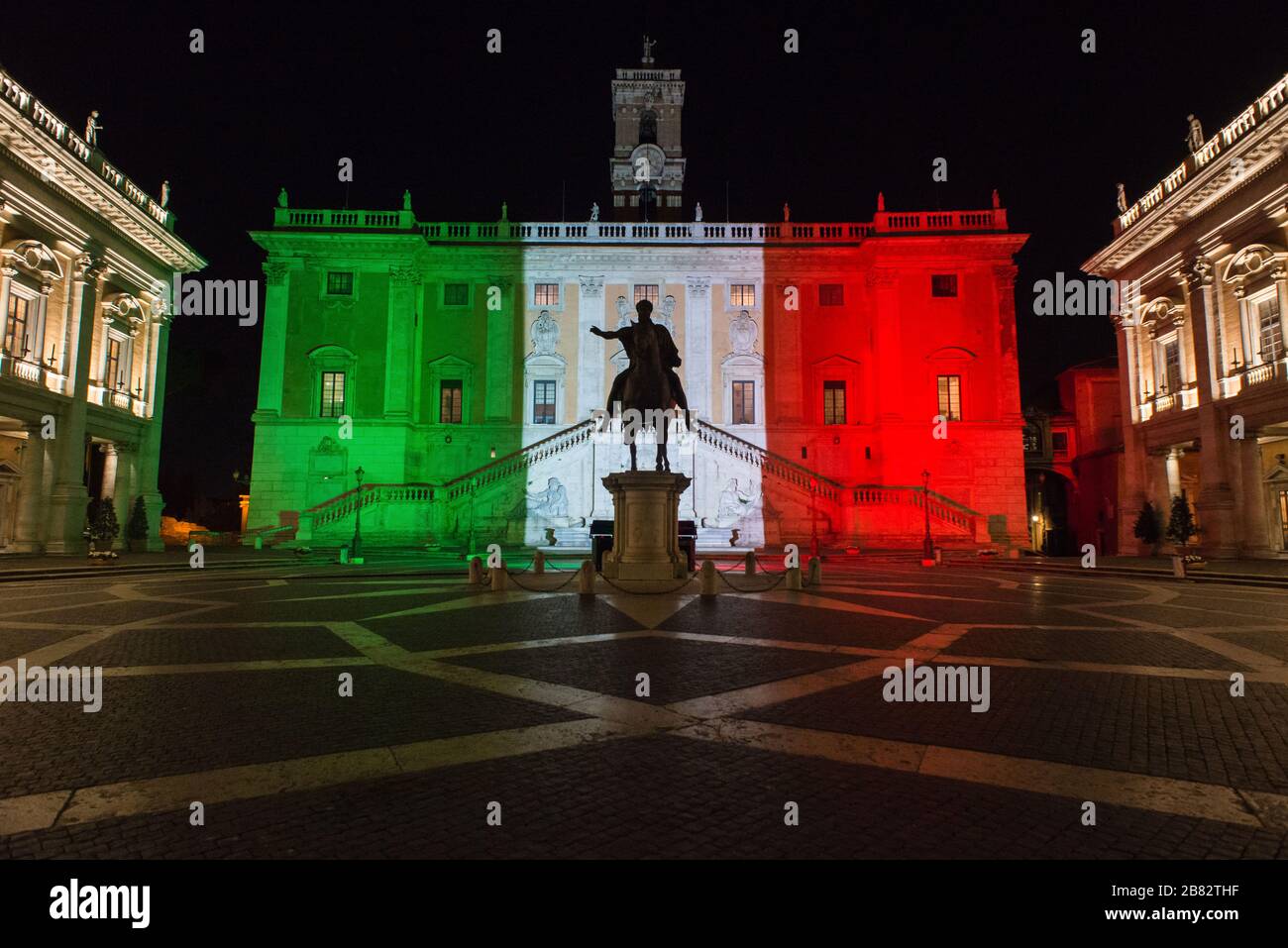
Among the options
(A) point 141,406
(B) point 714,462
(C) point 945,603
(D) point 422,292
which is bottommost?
(C) point 945,603

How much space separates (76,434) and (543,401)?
2013 cm

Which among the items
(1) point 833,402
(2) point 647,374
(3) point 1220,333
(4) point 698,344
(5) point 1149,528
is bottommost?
(5) point 1149,528

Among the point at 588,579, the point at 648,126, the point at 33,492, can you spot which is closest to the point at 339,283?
the point at 33,492

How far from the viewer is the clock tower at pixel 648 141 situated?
47094 mm

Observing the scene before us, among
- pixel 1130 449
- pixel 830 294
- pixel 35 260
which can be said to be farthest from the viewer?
pixel 830 294

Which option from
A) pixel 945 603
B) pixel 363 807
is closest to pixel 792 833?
pixel 363 807

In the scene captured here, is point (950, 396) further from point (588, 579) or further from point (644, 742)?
point (644, 742)

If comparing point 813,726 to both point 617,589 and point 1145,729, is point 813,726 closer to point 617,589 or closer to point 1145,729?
point 1145,729

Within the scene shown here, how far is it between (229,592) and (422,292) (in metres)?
27.1

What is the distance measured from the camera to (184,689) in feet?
18.9

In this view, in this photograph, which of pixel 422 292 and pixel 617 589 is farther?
pixel 422 292

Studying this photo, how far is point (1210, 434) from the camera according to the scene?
24938 mm

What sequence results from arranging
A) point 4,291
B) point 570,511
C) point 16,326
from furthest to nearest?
point 570,511
point 16,326
point 4,291

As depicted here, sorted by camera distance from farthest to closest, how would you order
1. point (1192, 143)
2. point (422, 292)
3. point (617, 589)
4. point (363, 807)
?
1. point (422, 292)
2. point (1192, 143)
3. point (617, 589)
4. point (363, 807)
